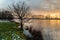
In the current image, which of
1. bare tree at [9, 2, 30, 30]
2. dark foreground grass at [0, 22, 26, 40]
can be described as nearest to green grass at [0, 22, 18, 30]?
dark foreground grass at [0, 22, 26, 40]

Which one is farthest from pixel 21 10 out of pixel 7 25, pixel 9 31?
pixel 9 31

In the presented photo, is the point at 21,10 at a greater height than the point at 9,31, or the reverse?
the point at 21,10

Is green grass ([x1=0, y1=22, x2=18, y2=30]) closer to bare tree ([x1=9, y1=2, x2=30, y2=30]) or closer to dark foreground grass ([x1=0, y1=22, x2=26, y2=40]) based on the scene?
dark foreground grass ([x1=0, y1=22, x2=26, y2=40])

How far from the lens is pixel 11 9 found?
5.09 meters

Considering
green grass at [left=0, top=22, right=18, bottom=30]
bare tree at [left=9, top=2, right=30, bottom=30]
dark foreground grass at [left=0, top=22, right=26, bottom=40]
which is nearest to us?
dark foreground grass at [left=0, top=22, right=26, bottom=40]

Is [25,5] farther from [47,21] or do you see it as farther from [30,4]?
[47,21]

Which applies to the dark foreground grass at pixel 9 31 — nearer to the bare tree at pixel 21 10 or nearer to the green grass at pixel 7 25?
the green grass at pixel 7 25

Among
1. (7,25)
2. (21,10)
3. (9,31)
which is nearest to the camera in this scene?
(9,31)

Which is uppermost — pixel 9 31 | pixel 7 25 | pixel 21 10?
pixel 21 10

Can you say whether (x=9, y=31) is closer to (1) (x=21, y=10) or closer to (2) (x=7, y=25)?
(2) (x=7, y=25)

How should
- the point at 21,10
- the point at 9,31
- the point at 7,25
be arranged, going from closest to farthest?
the point at 9,31 → the point at 7,25 → the point at 21,10

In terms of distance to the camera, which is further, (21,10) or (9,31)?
(21,10)

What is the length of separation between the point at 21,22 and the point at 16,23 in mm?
183

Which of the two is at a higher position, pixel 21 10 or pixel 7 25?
pixel 21 10
